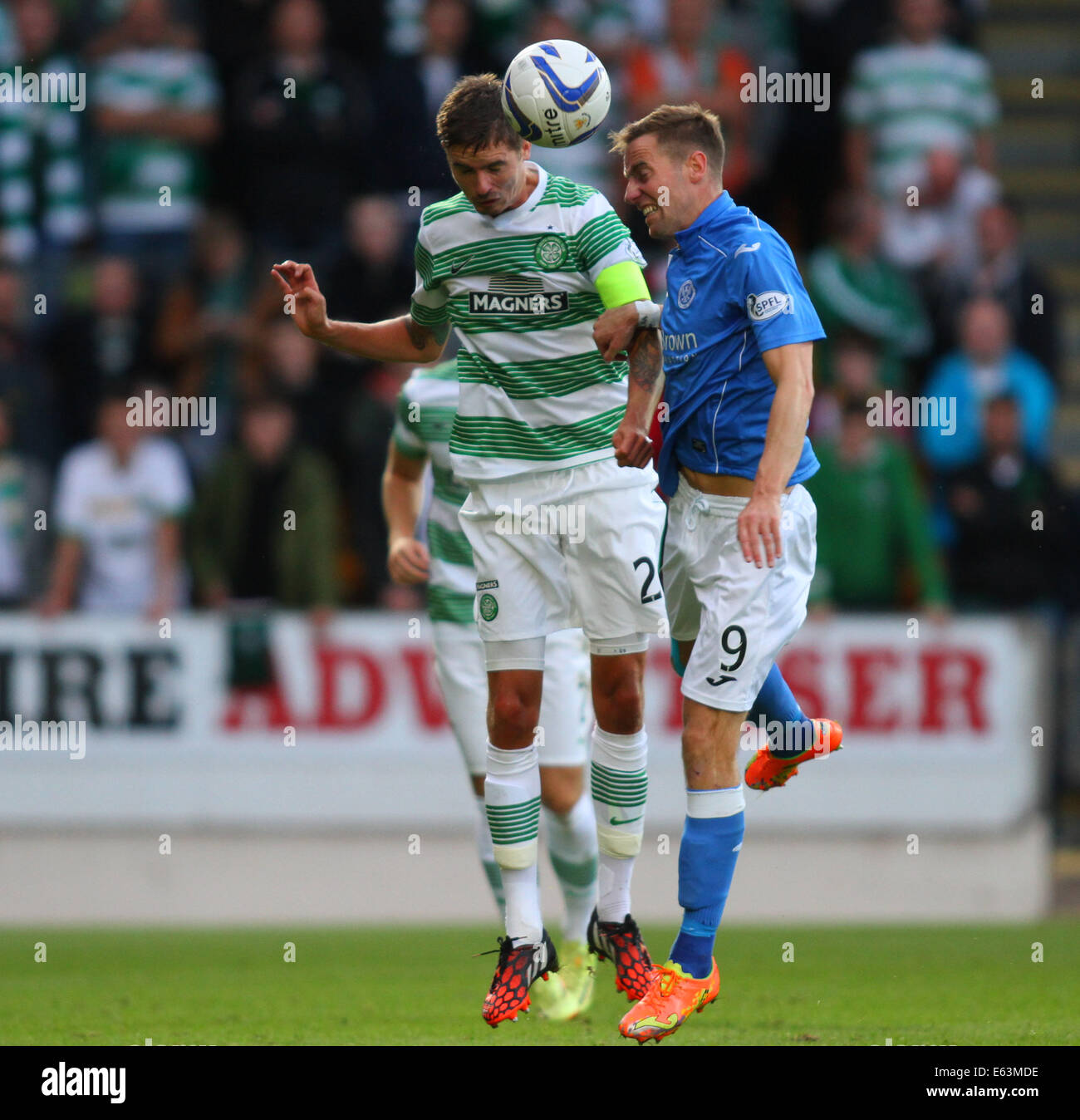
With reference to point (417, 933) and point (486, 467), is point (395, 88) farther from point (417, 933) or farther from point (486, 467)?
point (486, 467)

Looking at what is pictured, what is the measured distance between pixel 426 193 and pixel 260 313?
1.46 m

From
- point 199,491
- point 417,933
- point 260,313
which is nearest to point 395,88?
point 260,313

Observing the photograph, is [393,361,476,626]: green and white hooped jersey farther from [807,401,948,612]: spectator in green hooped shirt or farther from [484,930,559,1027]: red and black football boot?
[807,401,948,612]: spectator in green hooped shirt

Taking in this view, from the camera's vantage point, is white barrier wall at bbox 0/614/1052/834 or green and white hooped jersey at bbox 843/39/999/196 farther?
green and white hooped jersey at bbox 843/39/999/196

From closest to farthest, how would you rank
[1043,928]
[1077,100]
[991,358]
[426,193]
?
[1043,928] < [991,358] < [426,193] < [1077,100]

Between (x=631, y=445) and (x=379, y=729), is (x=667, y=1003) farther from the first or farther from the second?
(x=379, y=729)

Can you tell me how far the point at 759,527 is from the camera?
5762mm

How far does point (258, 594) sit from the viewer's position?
38.0 ft

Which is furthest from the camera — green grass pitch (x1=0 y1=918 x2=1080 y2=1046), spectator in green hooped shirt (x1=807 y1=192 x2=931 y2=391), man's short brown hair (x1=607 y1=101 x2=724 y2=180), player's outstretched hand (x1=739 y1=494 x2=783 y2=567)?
spectator in green hooped shirt (x1=807 y1=192 x2=931 y2=391)

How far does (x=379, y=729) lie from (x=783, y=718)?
5.17 m

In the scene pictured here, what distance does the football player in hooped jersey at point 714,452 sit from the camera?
5953 millimetres

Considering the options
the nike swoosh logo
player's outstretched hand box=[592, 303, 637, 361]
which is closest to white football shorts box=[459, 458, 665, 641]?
player's outstretched hand box=[592, 303, 637, 361]

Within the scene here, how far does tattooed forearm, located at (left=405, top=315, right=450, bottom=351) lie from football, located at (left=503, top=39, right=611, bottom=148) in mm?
842

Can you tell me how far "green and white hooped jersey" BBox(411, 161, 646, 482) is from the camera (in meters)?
6.26
